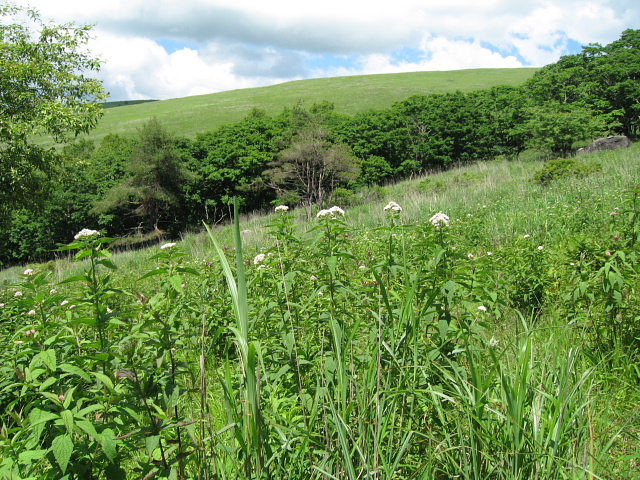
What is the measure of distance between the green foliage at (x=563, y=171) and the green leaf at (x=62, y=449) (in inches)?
416

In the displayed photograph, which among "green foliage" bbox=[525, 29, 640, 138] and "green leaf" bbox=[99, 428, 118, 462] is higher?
"green foliage" bbox=[525, 29, 640, 138]

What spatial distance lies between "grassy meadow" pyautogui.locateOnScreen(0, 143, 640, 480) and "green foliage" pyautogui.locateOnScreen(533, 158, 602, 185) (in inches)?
282

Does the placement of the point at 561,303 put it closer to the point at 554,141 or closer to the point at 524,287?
the point at 524,287

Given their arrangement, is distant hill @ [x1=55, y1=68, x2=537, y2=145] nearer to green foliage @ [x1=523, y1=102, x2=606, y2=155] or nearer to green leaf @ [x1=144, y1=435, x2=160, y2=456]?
green foliage @ [x1=523, y1=102, x2=606, y2=155]

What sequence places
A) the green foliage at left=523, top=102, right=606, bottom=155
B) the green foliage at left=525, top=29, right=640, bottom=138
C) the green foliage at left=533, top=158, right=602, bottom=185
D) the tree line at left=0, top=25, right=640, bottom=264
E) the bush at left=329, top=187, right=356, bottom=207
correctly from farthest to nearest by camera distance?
the green foliage at left=525, top=29, right=640, bottom=138 < the green foliage at left=523, top=102, right=606, bottom=155 < the tree line at left=0, top=25, right=640, bottom=264 < the bush at left=329, top=187, right=356, bottom=207 < the green foliage at left=533, top=158, right=602, bottom=185

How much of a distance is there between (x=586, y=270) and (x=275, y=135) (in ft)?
57.4

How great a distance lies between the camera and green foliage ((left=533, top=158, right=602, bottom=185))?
30.8 ft

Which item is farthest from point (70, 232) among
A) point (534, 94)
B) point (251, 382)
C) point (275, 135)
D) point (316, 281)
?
point (534, 94)

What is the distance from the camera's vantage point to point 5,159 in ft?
32.6

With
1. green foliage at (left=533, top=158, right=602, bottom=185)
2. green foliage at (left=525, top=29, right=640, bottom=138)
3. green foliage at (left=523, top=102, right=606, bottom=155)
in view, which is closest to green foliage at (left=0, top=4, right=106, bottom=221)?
green foliage at (left=533, top=158, right=602, bottom=185)

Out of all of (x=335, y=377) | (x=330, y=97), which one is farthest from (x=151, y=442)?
(x=330, y=97)

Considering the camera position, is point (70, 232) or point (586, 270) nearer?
point (586, 270)

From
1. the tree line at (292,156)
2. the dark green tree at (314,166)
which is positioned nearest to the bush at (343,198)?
the dark green tree at (314,166)

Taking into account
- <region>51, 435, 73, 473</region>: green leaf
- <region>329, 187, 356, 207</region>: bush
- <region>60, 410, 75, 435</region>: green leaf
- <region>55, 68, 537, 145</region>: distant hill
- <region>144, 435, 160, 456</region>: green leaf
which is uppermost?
<region>55, 68, 537, 145</region>: distant hill
